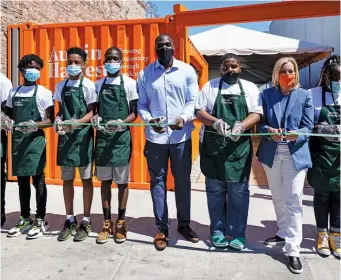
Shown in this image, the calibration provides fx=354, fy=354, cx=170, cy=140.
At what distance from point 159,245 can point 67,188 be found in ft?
3.93

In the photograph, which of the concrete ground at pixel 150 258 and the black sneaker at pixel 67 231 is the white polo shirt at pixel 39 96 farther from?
the concrete ground at pixel 150 258

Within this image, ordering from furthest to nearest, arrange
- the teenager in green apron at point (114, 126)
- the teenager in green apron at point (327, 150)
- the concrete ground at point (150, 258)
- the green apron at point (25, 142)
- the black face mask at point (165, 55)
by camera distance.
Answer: the green apron at point (25, 142) < the teenager in green apron at point (114, 126) < the black face mask at point (165, 55) < the teenager in green apron at point (327, 150) < the concrete ground at point (150, 258)

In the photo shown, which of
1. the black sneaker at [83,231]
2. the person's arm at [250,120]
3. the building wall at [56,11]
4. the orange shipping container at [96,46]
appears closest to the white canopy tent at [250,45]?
the building wall at [56,11]

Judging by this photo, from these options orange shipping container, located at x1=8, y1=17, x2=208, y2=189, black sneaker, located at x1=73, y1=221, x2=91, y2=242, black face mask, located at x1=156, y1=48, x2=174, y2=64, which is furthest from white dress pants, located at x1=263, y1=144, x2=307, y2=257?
orange shipping container, located at x1=8, y1=17, x2=208, y2=189

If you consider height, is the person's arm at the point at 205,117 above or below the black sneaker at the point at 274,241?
above

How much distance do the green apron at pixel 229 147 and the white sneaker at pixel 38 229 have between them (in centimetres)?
202

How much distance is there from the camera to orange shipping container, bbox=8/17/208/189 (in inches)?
225

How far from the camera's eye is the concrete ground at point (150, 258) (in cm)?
300

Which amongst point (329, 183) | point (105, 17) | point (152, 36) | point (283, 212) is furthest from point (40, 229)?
point (105, 17)

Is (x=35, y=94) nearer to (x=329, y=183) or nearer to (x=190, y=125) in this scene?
(x=190, y=125)

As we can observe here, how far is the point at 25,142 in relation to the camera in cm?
383

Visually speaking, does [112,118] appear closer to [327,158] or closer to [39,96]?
[39,96]

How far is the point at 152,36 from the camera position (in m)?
5.70

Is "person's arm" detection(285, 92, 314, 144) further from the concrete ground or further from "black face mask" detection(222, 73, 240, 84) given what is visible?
the concrete ground
